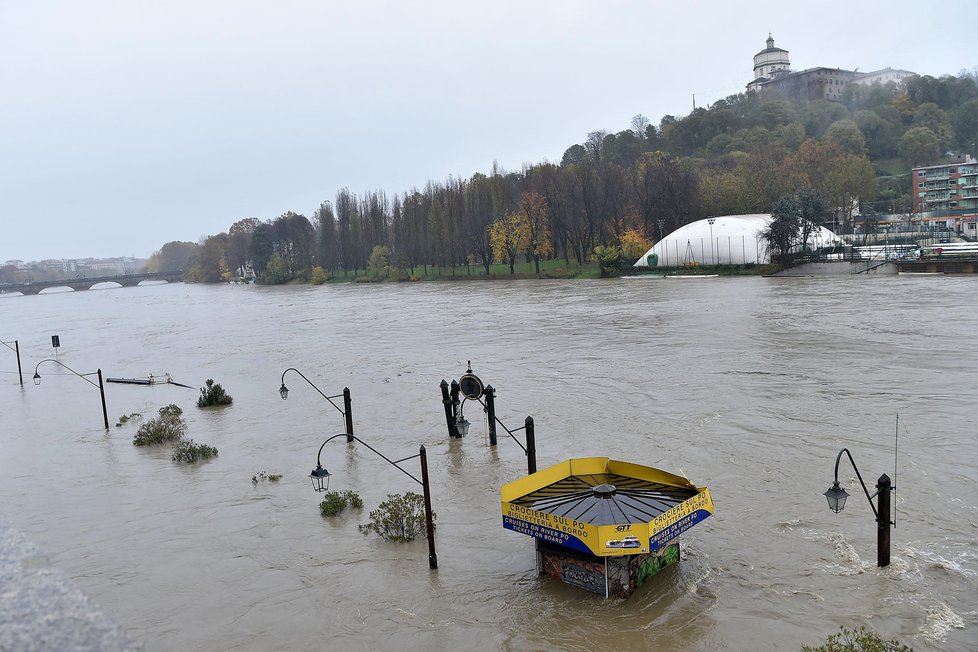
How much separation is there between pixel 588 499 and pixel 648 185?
249 feet

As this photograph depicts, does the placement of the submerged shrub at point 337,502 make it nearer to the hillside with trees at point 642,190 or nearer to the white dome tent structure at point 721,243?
the white dome tent structure at point 721,243

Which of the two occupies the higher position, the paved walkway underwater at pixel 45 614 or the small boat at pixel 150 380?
the small boat at pixel 150 380

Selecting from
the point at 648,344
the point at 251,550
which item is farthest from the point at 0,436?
the point at 648,344

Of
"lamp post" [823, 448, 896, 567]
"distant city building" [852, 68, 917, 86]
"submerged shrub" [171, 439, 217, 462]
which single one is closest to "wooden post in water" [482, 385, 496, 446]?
"submerged shrub" [171, 439, 217, 462]

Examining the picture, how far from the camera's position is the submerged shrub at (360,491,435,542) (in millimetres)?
11211

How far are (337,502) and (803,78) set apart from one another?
178 meters

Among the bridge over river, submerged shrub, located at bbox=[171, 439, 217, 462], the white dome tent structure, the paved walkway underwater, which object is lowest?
the paved walkway underwater

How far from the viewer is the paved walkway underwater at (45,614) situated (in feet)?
30.5

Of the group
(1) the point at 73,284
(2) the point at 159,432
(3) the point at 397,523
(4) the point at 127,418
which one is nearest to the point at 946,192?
(4) the point at 127,418

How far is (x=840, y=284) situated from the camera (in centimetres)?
4991

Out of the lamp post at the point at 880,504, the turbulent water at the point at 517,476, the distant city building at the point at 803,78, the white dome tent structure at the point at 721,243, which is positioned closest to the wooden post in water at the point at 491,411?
the turbulent water at the point at 517,476

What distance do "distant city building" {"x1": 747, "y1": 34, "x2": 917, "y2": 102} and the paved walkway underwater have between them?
163 meters

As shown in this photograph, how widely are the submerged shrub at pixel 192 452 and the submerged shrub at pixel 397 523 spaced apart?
6.19m

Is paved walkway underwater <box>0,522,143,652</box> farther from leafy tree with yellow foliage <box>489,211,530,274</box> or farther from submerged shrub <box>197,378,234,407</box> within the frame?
leafy tree with yellow foliage <box>489,211,530,274</box>
